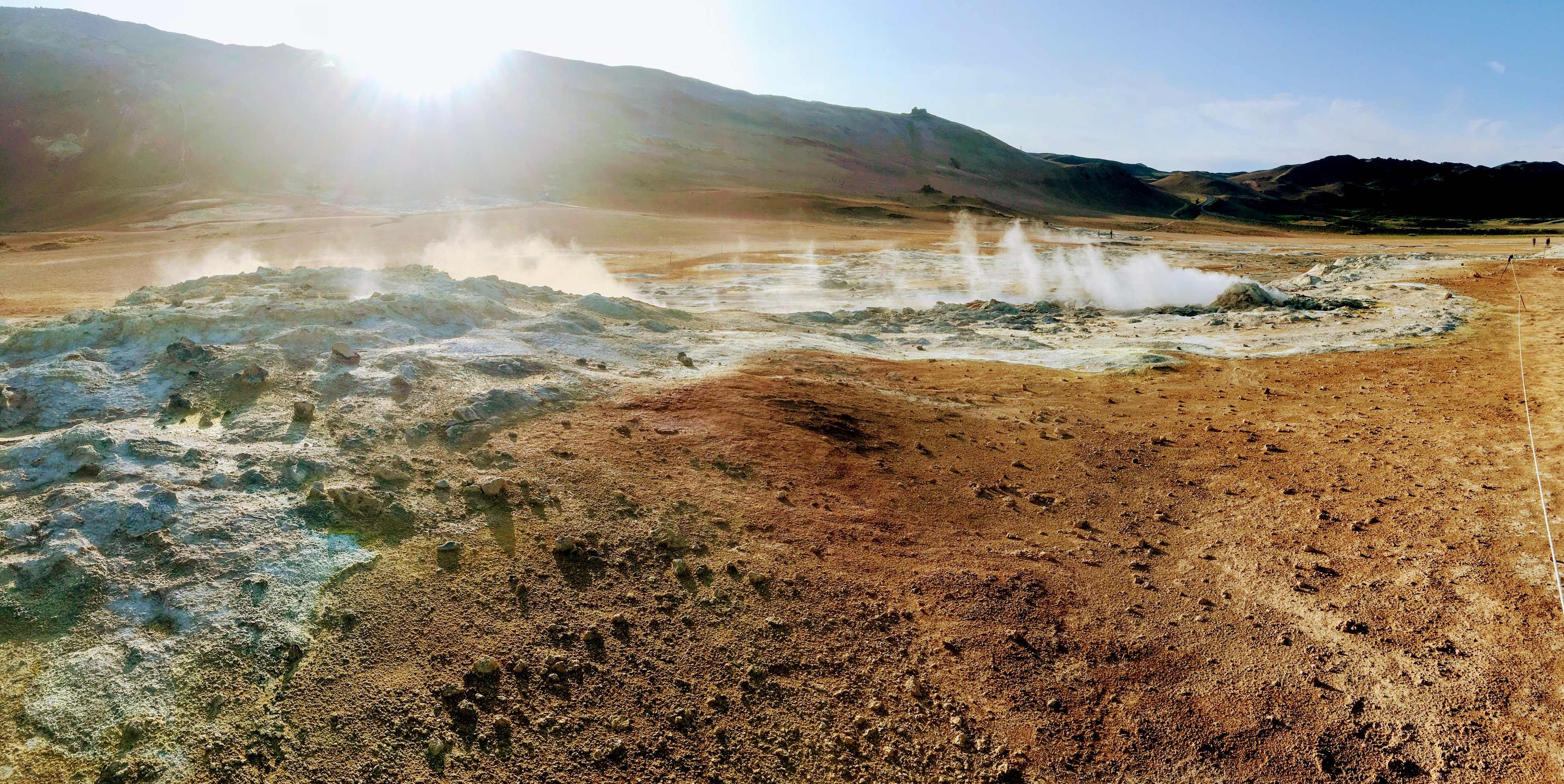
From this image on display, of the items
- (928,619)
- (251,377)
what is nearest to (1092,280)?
(928,619)

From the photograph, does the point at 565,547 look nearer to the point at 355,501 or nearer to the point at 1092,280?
the point at 355,501

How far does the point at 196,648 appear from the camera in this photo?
146 inches

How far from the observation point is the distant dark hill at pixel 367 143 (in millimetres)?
50344

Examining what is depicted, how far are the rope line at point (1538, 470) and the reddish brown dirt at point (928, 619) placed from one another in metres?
0.11

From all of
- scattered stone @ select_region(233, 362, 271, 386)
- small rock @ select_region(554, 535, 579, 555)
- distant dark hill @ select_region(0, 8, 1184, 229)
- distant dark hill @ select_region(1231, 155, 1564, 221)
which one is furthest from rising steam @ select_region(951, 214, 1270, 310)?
distant dark hill @ select_region(1231, 155, 1564, 221)

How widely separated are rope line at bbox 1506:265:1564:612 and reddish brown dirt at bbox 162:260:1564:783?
0.37ft

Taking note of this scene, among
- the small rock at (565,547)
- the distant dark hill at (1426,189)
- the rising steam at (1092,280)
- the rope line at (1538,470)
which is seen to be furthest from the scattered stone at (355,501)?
the distant dark hill at (1426,189)

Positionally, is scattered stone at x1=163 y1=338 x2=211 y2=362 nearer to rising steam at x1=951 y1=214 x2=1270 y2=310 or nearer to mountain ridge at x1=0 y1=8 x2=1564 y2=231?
rising steam at x1=951 y1=214 x2=1270 y2=310

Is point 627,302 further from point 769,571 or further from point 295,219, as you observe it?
point 295,219

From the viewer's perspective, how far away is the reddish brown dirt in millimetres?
3668

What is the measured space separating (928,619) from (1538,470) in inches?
265

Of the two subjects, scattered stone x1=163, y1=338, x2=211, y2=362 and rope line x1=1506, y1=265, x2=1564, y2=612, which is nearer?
rope line x1=1506, y1=265, x2=1564, y2=612

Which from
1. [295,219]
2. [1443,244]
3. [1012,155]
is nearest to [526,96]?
[295,219]

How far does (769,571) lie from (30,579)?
413cm
